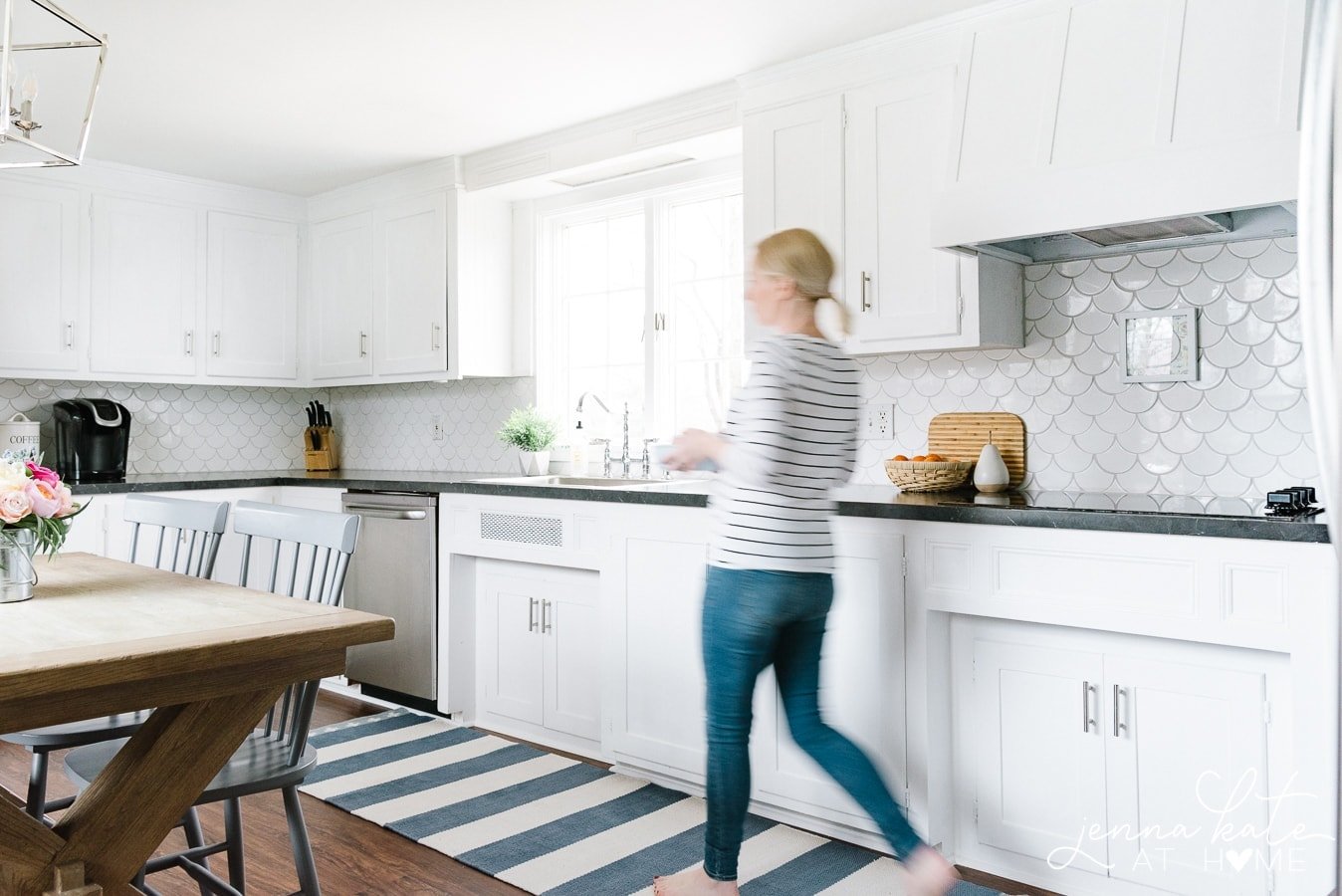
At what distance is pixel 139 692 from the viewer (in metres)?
1.51

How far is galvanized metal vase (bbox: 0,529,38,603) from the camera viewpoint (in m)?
1.91

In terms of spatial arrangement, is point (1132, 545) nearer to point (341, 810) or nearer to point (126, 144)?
point (341, 810)

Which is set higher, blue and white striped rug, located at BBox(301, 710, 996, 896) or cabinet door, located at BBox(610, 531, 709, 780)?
cabinet door, located at BBox(610, 531, 709, 780)

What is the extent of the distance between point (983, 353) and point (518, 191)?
2293 millimetres

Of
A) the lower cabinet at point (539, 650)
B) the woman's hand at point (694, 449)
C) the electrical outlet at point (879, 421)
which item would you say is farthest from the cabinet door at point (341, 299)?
the woman's hand at point (694, 449)

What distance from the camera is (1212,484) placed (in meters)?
2.75

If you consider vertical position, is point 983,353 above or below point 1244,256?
below

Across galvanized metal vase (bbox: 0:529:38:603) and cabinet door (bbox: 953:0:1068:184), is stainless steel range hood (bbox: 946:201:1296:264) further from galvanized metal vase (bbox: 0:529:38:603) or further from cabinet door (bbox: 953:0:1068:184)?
galvanized metal vase (bbox: 0:529:38:603)

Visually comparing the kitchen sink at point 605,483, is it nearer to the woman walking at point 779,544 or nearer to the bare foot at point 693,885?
the woman walking at point 779,544

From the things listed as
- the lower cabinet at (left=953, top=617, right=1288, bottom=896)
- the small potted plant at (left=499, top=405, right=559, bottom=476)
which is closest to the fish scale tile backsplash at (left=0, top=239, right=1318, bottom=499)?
the lower cabinet at (left=953, top=617, right=1288, bottom=896)

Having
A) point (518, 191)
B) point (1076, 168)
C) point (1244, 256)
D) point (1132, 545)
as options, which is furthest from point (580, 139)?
point (1132, 545)

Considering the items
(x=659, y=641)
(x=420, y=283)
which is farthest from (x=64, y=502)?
(x=420, y=283)

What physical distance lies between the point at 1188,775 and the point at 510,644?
2.29 metres

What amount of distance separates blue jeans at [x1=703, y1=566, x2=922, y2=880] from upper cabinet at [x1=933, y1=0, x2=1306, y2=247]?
1.15 metres
